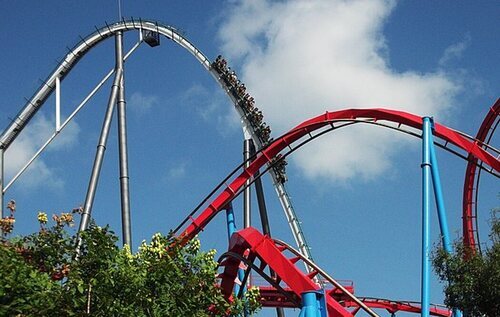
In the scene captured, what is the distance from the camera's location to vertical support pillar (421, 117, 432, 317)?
1434 centimetres

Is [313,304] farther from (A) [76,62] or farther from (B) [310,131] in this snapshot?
(A) [76,62]

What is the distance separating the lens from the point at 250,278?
20672mm

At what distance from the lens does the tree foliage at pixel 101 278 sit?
11.5 meters

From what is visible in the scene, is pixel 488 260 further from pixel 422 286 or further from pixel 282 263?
pixel 282 263

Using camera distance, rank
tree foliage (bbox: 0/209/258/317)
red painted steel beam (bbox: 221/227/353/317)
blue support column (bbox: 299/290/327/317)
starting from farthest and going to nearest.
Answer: red painted steel beam (bbox: 221/227/353/317)
blue support column (bbox: 299/290/327/317)
tree foliage (bbox: 0/209/258/317)

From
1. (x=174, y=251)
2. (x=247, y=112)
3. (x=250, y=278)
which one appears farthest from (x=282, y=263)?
(x=247, y=112)

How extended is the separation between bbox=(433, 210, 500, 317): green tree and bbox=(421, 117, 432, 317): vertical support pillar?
105 centimetres

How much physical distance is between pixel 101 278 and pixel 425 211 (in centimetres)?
603

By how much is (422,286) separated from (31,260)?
6232 mm

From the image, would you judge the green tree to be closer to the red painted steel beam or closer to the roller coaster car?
the red painted steel beam

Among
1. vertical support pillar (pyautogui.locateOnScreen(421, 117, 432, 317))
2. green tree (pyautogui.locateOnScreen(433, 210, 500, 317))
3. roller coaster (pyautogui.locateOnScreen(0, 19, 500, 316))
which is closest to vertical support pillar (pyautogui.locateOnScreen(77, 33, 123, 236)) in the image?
roller coaster (pyautogui.locateOnScreen(0, 19, 500, 316))

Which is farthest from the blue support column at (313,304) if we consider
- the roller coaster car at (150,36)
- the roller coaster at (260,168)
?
the roller coaster car at (150,36)

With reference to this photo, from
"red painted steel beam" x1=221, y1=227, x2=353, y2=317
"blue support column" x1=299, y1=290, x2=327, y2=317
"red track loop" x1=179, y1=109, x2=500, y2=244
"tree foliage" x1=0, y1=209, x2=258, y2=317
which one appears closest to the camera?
"tree foliage" x1=0, y1=209, x2=258, y2=317

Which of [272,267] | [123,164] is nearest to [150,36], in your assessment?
[123,164]
